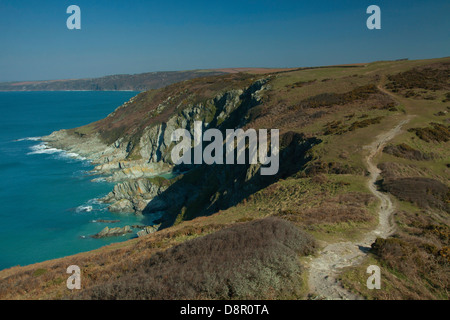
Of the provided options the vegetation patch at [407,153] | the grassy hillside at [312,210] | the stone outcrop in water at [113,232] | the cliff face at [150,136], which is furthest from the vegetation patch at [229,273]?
the cliff face at [150,136]

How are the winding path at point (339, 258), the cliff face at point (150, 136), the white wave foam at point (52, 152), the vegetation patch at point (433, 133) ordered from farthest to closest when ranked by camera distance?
the white wave foam at point (52, 152), the cliff face at point (150, 136), the vegetation patch at point (433, 133), the winding path at point (339, 258)

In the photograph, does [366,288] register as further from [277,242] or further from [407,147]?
[407,147]

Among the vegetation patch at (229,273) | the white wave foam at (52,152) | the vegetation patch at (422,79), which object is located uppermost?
the vegetation patch at (422,79)

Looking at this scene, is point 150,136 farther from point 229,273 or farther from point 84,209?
point 229,273

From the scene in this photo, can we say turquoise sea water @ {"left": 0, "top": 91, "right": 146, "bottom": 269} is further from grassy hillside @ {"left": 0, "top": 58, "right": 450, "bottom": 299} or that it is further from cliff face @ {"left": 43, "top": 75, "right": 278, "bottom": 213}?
grassy hillside @ {"left": 0, "top": 58, "right": 450, "bottom": 299}

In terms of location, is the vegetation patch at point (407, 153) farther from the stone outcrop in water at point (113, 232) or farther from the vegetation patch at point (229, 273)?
the stone outcrop in water at point (113, 232)

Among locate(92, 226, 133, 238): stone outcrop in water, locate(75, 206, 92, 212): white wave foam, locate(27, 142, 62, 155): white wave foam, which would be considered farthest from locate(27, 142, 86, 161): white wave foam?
locate(92, 226, 133, 238): stone outcrop in water
